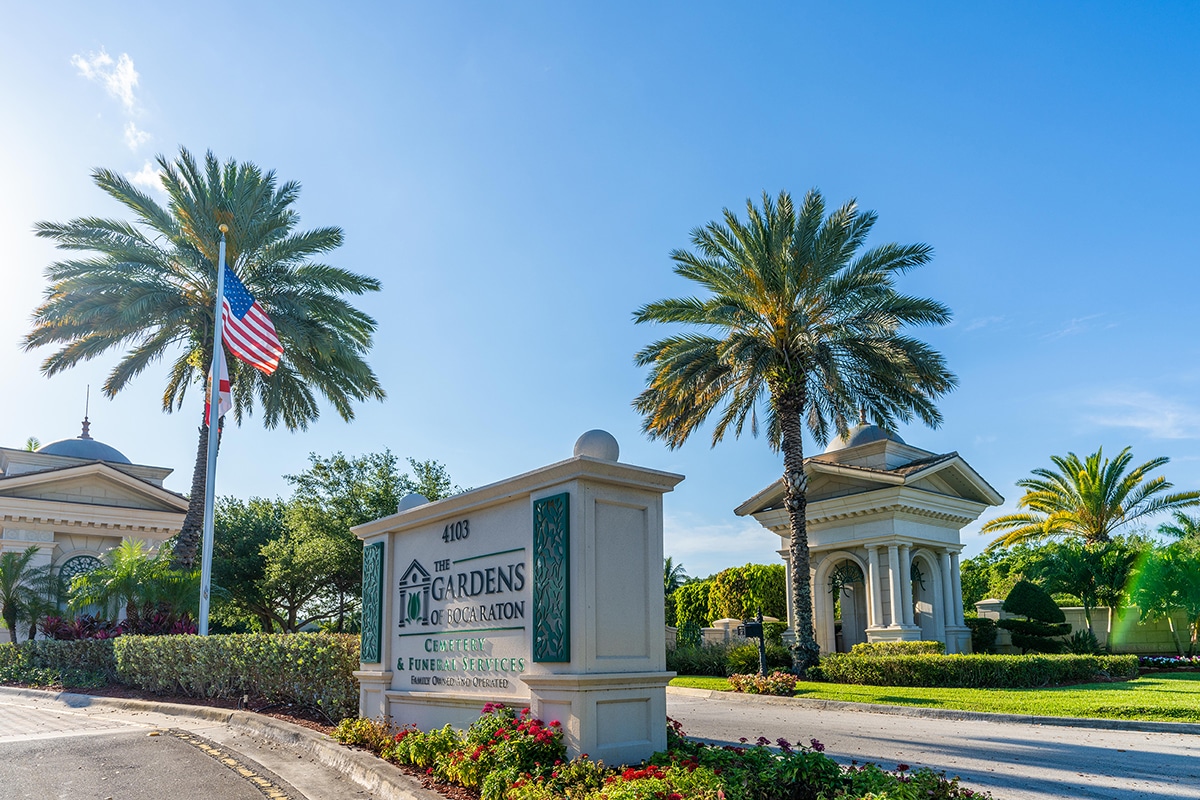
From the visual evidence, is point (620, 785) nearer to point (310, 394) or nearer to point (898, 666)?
point (898, 666)

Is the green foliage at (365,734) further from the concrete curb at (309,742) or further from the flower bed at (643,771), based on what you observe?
the flower bed at (643,771)

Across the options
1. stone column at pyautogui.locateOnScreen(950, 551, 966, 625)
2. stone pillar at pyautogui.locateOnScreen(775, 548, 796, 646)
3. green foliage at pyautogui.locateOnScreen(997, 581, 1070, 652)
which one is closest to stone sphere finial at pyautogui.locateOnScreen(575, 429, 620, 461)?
stone pillar at pyautogui.locateOnScreen(775, 548, 796, 646)

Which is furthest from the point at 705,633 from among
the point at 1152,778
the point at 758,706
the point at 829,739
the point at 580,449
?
the point at 580,449

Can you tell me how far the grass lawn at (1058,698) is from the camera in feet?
44.1

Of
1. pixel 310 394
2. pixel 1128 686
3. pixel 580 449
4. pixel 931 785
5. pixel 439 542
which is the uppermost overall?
pixel 310 394

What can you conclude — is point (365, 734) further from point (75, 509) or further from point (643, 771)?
point (75, 509)

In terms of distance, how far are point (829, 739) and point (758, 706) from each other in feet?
18.5

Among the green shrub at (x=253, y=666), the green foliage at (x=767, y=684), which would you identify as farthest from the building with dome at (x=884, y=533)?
the green shrub at (x=253, y=666)

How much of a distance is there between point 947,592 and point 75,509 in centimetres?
2678

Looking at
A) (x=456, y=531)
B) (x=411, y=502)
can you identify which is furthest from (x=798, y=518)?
(x=456, y=531)

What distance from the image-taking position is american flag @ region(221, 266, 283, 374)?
60.0 feet

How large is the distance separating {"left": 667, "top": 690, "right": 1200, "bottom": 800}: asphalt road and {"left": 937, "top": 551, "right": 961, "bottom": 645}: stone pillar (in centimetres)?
1231

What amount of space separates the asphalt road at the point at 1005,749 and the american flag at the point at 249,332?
11.1 meters

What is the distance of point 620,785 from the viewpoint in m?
5.68
